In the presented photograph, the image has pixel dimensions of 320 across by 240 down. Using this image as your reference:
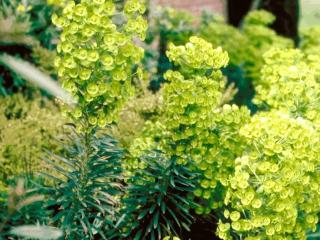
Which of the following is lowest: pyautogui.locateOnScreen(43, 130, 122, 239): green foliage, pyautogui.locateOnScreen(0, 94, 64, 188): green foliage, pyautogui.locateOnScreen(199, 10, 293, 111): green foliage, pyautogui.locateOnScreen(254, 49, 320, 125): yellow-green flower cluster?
pyautogui.locateOnScreen(199, 10, 293, 111): green foliage

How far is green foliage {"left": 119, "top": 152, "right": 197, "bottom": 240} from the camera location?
9.85ft

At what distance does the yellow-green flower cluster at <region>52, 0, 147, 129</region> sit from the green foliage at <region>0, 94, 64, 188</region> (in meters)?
0.96

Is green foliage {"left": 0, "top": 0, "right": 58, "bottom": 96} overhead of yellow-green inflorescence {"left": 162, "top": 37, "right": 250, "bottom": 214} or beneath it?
beneath

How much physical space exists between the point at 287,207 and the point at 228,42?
14.0ft

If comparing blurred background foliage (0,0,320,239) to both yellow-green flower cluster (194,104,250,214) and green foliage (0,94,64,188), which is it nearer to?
green foliage (0,94,64,188)

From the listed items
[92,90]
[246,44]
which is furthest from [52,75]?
[92,90]

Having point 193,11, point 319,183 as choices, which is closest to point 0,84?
point 319,183

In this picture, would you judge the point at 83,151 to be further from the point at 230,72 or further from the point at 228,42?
the point at 230,72

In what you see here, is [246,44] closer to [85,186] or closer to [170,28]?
[170,28]

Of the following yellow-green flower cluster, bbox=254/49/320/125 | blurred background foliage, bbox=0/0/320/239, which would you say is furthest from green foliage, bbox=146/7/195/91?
yellow-green flower cluster, bbox=254/49/320/125

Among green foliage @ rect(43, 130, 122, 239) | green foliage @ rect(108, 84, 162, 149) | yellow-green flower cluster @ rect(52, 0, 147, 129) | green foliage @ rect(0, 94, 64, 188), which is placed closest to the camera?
yellow-green flower cluster @ rect(52, 0, 147, 129)

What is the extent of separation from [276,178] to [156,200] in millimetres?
667

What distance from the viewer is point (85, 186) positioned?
285cm

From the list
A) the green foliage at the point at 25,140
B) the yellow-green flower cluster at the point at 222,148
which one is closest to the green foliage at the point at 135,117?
the green foliage at the point at 25,140
